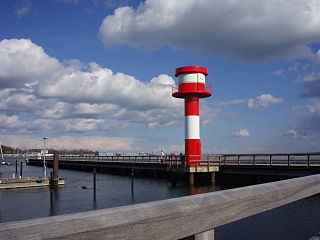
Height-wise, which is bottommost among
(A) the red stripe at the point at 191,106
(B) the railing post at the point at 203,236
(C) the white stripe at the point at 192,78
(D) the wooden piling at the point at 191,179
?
(D) the wooden piling at the point at 191,179

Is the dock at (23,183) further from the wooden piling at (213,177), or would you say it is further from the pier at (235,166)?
the wooden piling at (213,177)

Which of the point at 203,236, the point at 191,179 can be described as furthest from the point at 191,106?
the point at 203,236

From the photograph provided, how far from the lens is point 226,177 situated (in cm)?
2891

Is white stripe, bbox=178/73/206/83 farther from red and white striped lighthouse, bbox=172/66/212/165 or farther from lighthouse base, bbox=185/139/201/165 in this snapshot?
lighthouse base, bbox=185/139/201/165

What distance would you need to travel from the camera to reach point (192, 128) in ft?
95.1

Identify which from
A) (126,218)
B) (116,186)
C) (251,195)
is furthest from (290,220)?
(116,186)

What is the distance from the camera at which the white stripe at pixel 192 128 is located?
95.2 ft

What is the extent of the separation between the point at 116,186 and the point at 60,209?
1081 centimetres

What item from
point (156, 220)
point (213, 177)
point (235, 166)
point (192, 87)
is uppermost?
point (192, 87)

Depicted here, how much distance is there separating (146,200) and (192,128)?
816cm

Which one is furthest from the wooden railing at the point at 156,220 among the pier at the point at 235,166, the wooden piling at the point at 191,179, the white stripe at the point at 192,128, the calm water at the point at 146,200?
the white stripe at the point at 192,128

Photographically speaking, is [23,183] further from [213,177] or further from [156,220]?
[156,220]

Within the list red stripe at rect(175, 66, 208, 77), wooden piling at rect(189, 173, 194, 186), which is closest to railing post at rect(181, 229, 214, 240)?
wooden piling at rect(189, 173, 194, 186)

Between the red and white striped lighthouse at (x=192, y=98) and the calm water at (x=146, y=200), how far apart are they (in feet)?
10.7
